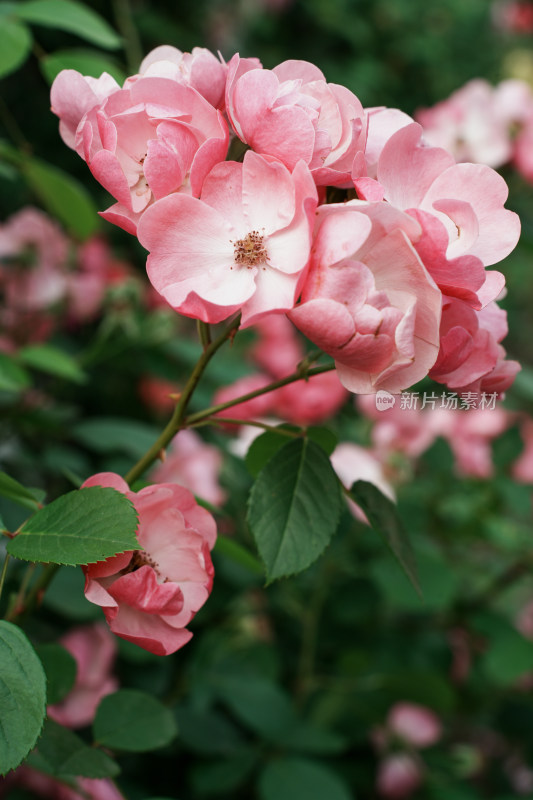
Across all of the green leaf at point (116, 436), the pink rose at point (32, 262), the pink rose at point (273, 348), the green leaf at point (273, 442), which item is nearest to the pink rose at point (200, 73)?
the green leaf at point (273, 442)

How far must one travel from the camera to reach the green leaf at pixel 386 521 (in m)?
0.50

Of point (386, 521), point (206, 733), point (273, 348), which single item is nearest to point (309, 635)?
point (206, 733)

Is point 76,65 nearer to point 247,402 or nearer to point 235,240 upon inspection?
point 235,240

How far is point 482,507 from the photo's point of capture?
1.23 meters

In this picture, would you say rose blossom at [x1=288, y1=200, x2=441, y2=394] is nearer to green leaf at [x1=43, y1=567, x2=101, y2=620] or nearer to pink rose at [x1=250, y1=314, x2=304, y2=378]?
green leaf at [x1=43, y1=567, x2=101, y2=620]

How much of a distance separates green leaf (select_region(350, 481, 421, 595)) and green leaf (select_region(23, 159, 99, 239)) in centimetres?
58

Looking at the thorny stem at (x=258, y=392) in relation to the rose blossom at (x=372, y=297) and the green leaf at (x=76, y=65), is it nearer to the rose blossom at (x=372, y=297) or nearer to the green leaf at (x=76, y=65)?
the rose blossom at (x=372, y=297)

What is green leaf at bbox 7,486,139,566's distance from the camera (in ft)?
1.31

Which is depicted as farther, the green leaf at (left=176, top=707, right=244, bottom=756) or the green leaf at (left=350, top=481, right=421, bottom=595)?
the green leaf at (left=176, top=707, right=244, bottom=756)

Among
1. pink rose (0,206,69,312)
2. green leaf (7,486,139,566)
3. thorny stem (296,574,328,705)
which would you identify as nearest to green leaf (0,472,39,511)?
green leaf (7,486,139,566)

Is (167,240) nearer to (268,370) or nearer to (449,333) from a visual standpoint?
(449,333)

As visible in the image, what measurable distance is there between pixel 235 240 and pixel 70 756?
0.37 meters

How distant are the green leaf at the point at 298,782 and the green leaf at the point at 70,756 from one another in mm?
380

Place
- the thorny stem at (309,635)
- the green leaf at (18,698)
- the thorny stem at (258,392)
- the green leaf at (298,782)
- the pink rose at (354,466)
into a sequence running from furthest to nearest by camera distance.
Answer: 1. the thorny stem at (309,635)
2. the pink rose at (354,466)
3. the green leaf at (298,782)
4. the thorny stem at (258,392)
5. the green leaf at (18,698)
